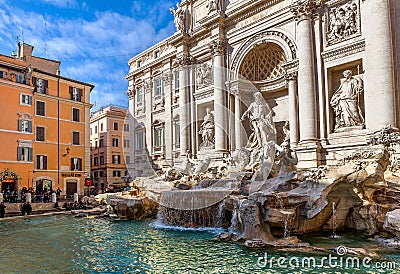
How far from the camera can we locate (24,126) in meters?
25.6

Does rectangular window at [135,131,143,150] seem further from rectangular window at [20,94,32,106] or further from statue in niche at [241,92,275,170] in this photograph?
statue in niche at [241,92,275,170]

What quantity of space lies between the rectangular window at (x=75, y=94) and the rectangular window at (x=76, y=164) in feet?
17.4

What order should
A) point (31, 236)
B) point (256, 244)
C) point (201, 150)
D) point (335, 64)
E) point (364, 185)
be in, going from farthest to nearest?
1. point (201, 150)
2. point (335, 64)
3. point (31, 236)
4. point (364, 185)
5. point (256, 244)

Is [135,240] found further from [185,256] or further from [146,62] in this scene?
[146,62]

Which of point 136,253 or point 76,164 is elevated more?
point 76,164

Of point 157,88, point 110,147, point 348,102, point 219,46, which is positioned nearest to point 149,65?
point 157,88

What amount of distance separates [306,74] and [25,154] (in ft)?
68.2

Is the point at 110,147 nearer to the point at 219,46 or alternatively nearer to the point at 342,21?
the point at 219,46

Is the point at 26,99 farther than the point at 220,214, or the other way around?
the point at 26,99

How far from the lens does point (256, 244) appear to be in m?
8.41

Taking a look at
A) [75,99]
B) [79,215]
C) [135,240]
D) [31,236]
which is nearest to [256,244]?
[135,240]

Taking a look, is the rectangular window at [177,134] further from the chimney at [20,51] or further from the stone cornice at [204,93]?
the chimney at [20,51]

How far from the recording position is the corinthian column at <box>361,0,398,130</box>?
12.6 meters

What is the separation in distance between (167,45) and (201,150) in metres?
8.80
